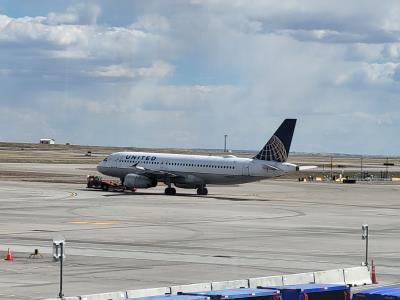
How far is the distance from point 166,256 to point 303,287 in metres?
19.7

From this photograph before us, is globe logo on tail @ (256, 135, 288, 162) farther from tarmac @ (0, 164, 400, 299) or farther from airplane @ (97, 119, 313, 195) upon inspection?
tarmac @ (0, 164, 400, 299)

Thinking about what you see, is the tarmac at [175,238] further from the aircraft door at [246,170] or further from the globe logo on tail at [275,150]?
the globe logo on tail at [275,150]

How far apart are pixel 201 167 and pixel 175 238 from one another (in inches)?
1861

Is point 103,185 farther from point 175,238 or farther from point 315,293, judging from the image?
point 315,293

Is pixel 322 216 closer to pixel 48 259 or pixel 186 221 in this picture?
pixel 186 221

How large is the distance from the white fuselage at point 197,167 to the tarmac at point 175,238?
8.18 feet

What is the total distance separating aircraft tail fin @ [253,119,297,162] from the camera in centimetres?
9525

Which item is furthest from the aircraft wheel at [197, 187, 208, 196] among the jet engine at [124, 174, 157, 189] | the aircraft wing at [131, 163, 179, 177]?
the jet engine at [124, 174, 157, 189]

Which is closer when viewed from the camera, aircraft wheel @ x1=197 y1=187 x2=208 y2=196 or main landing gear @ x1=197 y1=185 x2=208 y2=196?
main landing gear @ x1=197 y1=185 x2=208 y2=196

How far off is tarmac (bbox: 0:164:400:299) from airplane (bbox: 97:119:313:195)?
8.64 feet

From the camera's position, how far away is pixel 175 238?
52031mm

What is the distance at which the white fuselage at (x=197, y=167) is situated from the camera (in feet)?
313

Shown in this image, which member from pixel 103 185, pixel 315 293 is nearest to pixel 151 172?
pixel 103 185

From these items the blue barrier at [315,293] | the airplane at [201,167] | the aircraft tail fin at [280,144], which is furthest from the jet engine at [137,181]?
the blue barrier at [315,293]
